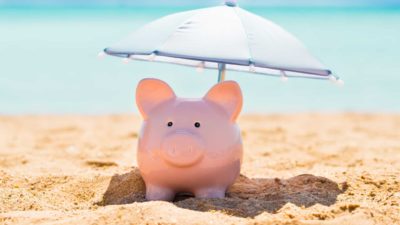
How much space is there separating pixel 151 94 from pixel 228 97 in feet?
1.46

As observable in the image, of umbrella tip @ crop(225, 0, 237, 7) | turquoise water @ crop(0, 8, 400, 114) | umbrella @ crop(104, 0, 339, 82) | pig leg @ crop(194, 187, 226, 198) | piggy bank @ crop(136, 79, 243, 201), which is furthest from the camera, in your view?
turquoise water @ crop(0, 8, 400, 114)

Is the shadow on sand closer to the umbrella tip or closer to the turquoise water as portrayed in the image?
the umbrella tip

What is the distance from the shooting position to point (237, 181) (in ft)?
13.4

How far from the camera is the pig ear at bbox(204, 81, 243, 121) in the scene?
3568mm

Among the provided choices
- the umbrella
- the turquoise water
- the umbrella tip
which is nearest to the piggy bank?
the umbrella

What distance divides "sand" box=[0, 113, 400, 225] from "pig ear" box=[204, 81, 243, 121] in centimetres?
52

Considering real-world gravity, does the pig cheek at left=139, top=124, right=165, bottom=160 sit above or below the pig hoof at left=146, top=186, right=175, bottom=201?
above

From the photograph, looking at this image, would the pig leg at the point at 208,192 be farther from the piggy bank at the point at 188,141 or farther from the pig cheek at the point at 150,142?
the pig cheek at the point at 150,142

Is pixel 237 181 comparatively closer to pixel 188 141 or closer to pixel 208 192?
pixel 208 192

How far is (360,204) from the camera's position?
3.29 m

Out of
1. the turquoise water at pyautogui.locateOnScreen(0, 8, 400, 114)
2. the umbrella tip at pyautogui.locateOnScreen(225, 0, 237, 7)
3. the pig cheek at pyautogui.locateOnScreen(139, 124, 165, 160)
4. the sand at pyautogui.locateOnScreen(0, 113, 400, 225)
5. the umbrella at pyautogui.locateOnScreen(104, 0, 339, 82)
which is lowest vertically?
the turquoise water at pyautogui.locateOnScreen(0, 8, 400, 114)

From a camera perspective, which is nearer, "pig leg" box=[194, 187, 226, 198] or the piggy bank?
the piggy bank

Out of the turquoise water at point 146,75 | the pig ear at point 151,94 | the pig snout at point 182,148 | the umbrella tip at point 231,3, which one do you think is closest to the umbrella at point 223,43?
the umbrella tip at point 231,3

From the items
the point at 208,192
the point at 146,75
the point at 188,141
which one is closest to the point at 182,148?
the point at 188,141
